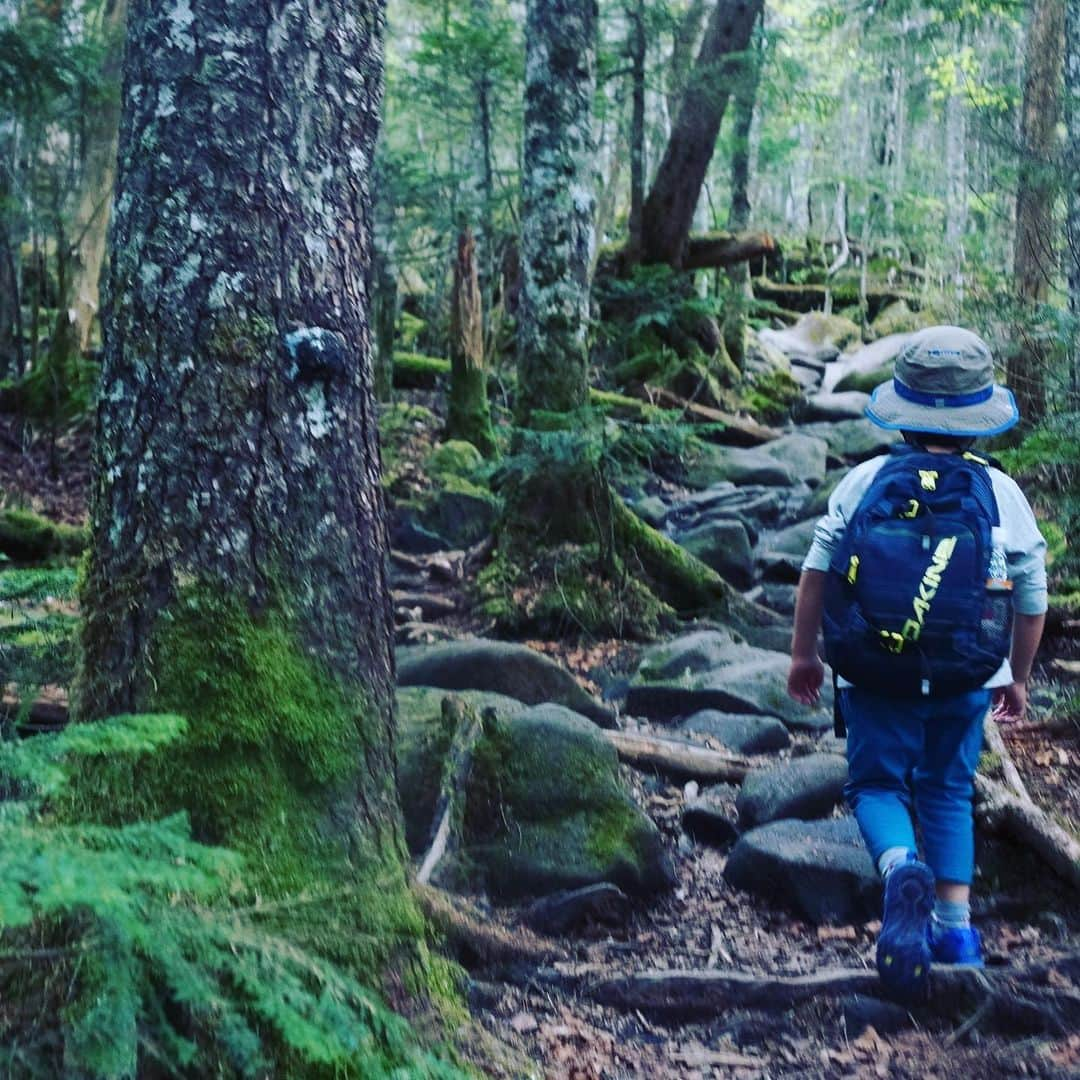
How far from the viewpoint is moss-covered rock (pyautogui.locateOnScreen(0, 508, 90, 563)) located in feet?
27.5

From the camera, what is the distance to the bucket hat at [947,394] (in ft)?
12.1

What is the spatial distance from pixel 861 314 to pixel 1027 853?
86.0 ft

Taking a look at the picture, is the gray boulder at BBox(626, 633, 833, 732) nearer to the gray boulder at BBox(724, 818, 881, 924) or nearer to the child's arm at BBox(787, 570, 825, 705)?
the gray boulder at BBox(724, 818, 881, 924)

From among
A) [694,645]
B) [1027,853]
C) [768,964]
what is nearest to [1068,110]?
[694,645]

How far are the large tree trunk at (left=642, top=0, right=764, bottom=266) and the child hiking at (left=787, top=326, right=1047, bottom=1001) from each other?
13.2 meters

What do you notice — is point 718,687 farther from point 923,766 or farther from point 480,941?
point 480,941

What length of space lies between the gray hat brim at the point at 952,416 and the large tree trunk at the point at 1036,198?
462 cm

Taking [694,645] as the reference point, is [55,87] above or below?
above

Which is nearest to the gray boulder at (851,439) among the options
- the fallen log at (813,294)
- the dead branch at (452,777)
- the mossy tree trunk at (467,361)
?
the mossy tree trunk at (467,361)

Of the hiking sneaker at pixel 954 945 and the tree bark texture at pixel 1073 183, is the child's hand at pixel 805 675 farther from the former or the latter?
the tree bark texture at pixel 1073 183

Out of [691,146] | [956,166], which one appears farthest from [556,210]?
[956,166]

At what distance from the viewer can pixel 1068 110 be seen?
29.7 feet

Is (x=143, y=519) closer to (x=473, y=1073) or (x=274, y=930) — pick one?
(x=274, y=930)

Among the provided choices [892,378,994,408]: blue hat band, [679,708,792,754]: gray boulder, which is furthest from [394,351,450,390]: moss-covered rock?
[892,378,994,408]: blue hat band
